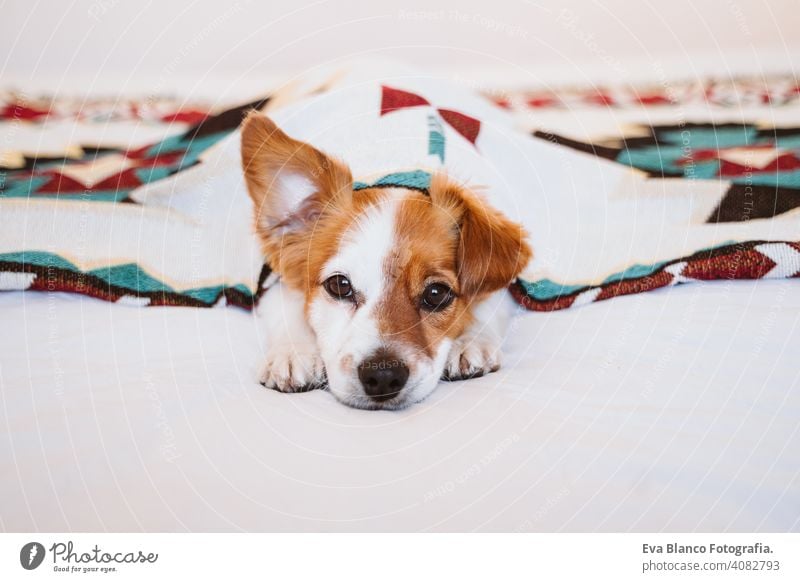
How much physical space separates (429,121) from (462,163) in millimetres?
184

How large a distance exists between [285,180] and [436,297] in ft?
1.66

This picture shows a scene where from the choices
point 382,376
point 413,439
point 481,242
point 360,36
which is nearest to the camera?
point 413,439

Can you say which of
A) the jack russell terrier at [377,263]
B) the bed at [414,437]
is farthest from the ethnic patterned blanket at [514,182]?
the bed at [414,437]

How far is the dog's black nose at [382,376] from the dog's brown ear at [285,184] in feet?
1.61

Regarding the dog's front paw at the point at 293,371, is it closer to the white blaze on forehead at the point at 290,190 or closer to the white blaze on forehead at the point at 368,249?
the white blaze on forehead at the point at 368,249

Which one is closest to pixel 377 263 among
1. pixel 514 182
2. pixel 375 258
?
pixel 375 258

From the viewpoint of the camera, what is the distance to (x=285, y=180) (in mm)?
1645

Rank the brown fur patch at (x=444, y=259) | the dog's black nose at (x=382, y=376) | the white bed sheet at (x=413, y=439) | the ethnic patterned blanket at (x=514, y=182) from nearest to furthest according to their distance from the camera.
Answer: the white bed sheet at (x=413, y=439) → the dog's black nose at (x=382, y=376) → the brown fur patch at (x=444, y=259) → the ethnic patterned blanket at (x=514, y=182)

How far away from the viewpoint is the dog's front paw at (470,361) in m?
1.48

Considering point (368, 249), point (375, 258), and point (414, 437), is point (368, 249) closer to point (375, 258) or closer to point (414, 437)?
point (375, 258)

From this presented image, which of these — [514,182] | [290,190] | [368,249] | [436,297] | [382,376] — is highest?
[514,182]

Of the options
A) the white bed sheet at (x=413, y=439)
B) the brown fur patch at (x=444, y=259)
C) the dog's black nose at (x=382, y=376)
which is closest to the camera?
the white bed sheet at (x=413, y=439)

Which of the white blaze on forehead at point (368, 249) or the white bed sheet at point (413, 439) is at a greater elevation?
the white blaze on forehead at point (368, 249)

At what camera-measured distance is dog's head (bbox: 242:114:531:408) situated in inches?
53.1
